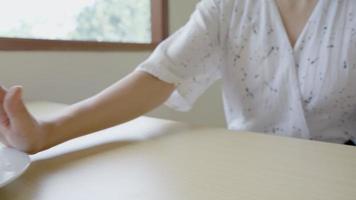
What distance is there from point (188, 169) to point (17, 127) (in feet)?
0.86

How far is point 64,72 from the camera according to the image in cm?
127

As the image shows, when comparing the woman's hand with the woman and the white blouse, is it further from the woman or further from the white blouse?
the white blouse

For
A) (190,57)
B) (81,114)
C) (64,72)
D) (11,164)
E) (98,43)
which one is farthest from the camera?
(98,43)

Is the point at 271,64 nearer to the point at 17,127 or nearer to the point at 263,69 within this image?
the point at 263,69

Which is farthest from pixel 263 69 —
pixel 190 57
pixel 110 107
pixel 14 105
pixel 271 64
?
pixel 14 105

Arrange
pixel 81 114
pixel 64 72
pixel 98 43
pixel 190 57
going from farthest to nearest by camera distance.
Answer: pixel 98 43 < pixel 64 72 < pixel 190 57 < pixel 81 114

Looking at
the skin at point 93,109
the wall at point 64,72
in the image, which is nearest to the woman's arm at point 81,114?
the skin at point 93,109

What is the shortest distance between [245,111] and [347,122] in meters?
0.21

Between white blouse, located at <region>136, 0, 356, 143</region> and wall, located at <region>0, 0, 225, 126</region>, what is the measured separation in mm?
558

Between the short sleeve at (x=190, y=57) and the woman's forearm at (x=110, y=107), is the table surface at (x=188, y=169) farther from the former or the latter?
the short sleeve at (x=190, y=57)

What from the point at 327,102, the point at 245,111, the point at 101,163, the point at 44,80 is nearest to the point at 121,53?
the point at 44,80

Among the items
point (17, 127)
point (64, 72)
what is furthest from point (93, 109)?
point (64, 72)

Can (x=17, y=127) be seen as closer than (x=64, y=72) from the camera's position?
Yes

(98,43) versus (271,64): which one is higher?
(271,64)
